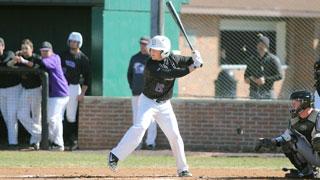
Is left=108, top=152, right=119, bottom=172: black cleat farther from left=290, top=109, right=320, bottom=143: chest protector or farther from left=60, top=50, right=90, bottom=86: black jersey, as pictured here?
left=60, top=50, right=90, bottom=86: black jersey

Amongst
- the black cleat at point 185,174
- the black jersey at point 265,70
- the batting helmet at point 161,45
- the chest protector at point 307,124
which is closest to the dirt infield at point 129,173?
the black cleat at point 185,174

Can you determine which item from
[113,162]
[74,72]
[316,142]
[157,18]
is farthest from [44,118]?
[316,142]

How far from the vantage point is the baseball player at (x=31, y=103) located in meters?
14.5

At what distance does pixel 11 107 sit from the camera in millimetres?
14594

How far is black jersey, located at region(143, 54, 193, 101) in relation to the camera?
10156mm

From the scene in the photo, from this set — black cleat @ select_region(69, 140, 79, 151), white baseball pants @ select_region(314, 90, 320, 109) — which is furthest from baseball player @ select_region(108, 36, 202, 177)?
black cleat @ select_region(69, 140, 79, 151)

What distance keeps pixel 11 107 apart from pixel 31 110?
0.35 m

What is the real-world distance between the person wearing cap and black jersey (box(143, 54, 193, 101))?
14.9 feet

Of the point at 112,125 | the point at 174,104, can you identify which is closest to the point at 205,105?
the point at 174,104

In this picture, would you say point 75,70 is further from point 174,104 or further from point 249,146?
point 249,146

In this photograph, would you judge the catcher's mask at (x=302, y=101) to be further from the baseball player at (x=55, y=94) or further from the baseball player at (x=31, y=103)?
the baseball player at (x=31, y=103)

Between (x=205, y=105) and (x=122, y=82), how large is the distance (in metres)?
1.68

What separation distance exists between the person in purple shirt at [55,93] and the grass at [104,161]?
564 mm

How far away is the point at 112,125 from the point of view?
48.4 feet
